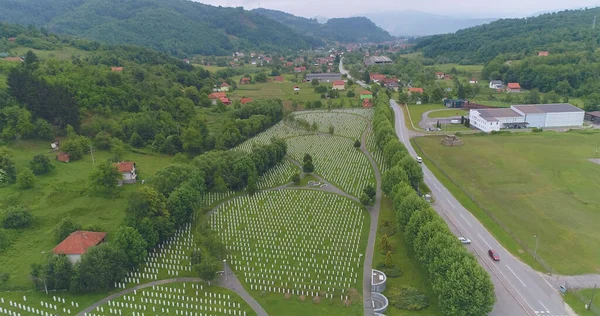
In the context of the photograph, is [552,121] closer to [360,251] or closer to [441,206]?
[441,206]

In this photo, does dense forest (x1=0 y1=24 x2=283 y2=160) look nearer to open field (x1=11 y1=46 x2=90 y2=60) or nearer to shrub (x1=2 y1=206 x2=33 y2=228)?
open field (x1=11 y1=46 x2=90 y2=60)

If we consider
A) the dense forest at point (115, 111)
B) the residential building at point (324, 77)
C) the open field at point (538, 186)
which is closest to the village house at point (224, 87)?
the dense forest at point (115, 111)

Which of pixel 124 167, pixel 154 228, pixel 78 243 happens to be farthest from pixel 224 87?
pixel 78 243

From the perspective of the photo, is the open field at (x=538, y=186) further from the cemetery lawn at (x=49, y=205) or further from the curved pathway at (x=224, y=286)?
the cemetery lawn at (x=49, y=205)

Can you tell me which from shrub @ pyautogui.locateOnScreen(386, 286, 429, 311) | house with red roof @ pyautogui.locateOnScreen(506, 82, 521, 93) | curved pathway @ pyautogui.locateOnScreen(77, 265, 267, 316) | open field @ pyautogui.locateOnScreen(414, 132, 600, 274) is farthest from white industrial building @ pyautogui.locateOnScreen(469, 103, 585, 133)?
curved pathway @ pyautogui.locateOnScreen(77, 265, 267, 316)

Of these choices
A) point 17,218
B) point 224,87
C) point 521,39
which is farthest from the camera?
point 521,39

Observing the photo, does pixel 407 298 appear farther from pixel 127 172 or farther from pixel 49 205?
pixel 49 205

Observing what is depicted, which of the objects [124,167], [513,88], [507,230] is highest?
[513,88]
